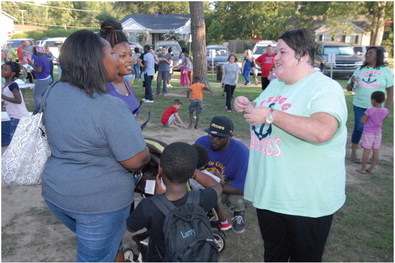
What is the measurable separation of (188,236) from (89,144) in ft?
2.37

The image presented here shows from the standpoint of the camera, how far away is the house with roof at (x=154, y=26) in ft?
147

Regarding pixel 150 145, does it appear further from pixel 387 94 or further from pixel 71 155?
pixel 387 94

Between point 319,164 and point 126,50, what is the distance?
1862 mm

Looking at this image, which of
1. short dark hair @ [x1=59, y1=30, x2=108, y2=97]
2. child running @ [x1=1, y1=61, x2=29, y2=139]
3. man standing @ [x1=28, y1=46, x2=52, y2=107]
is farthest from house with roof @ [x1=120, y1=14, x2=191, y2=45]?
short dark hair @ [x1=59, y1=30, x2=108, y2=97]

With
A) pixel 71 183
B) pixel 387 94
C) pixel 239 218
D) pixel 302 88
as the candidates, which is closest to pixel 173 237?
pixel 71 183

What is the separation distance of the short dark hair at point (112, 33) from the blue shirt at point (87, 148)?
1192 mm

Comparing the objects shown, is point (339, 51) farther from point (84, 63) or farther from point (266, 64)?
point (84, 63)

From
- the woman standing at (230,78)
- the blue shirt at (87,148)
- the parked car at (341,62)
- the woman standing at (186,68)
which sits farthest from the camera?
the parked car at (341,62)

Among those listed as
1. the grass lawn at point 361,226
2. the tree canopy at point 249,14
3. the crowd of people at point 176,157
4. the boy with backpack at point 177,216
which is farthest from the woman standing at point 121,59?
the tree canopy at point 249,14

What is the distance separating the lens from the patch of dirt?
319cm

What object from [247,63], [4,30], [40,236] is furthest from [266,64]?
[4,30]

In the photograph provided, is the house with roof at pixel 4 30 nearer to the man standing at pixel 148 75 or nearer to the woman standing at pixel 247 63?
the man standing at pixel 148 75

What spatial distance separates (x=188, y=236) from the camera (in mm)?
1817

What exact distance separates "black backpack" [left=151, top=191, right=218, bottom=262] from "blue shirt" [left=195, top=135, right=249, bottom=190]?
159 centimetres
